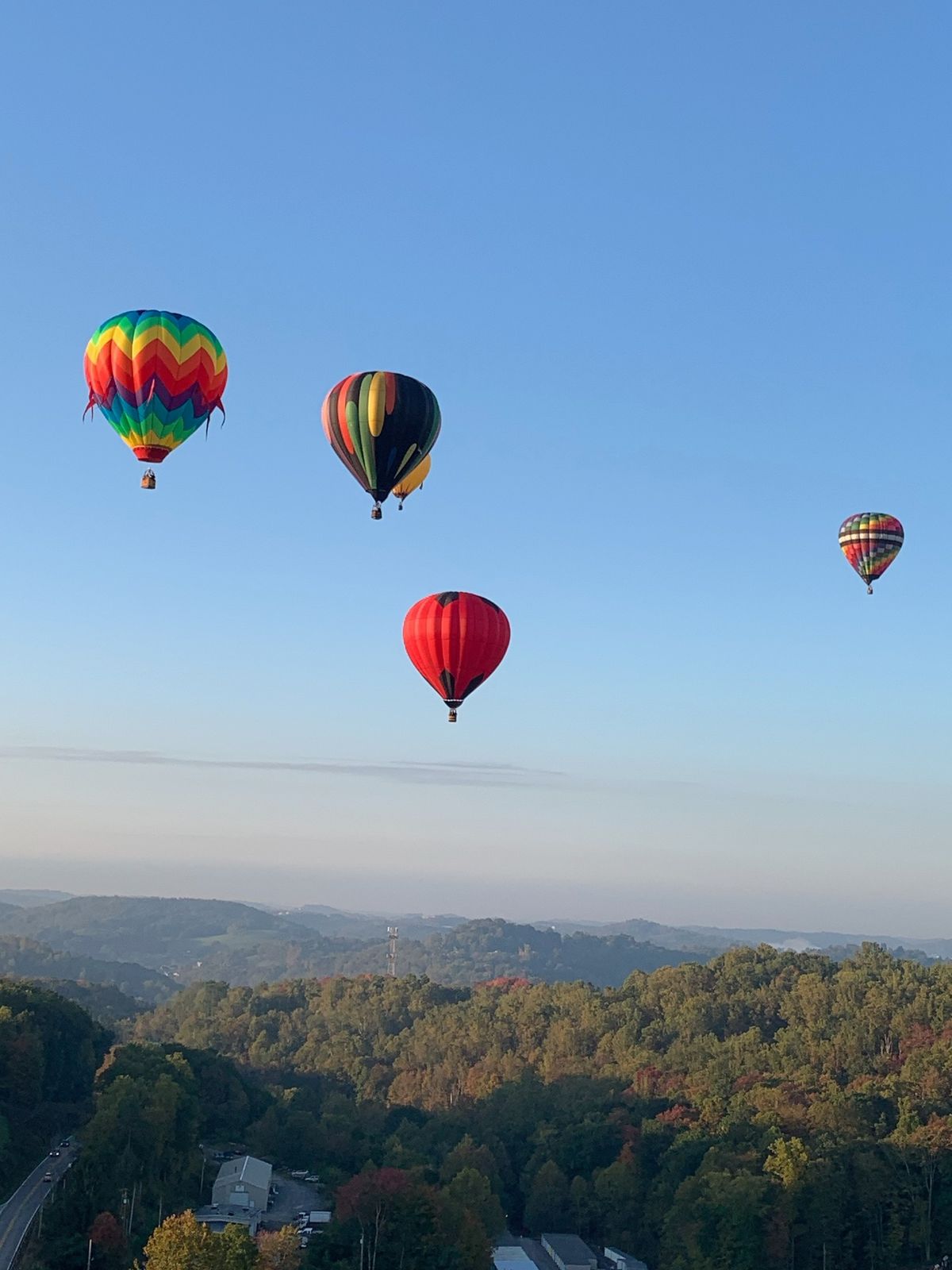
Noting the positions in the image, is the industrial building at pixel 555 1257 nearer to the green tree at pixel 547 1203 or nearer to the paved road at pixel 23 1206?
the green tree at pixel 547 1203

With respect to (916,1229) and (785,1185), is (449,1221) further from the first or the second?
(916,1229)

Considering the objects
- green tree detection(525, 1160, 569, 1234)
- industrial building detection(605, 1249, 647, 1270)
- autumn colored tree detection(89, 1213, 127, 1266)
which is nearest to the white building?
autumn colored tree detection(89, 1213, 127, 1266)

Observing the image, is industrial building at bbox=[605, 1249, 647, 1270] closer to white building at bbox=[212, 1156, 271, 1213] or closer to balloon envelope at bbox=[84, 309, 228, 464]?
white building at bbox=[212, 1156, 271, 1213]

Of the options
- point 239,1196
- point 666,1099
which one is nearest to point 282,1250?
point 239,1196

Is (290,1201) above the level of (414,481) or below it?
below

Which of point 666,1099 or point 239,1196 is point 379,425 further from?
point 666,1099
